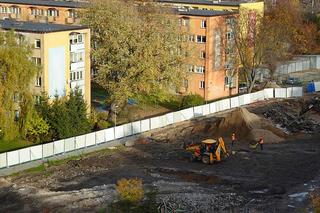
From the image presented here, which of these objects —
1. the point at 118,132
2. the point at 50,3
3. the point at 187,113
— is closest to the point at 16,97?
the point at 118,132

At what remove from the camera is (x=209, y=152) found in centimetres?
4700

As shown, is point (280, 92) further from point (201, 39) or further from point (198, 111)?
point (198, 111)

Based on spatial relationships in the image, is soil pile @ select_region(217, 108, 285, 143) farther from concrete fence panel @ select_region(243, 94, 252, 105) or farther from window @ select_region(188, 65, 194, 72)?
window @ select_region(188, 65, 194, 72)

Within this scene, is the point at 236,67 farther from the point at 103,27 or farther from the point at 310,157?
the point at 310,157

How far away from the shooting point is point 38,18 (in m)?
79.6

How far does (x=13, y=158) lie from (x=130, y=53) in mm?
17217

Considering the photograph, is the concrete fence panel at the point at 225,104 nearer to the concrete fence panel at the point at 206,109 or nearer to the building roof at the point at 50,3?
the concrete fence panel at the point at 206,109

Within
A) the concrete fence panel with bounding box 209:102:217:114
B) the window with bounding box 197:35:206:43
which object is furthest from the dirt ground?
the window with bounding box 197:35:206:43

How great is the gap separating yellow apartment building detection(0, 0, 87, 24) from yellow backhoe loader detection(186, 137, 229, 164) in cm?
3296

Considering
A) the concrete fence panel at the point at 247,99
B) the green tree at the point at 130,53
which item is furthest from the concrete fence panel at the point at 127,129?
the concrete fence panel at the point at 247,99

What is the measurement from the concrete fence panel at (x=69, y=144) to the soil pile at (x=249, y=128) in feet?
45.1

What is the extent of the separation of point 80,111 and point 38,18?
30.5 meters

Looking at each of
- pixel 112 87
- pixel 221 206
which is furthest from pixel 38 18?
pixel 221 206

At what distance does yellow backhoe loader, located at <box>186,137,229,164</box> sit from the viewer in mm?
46906
